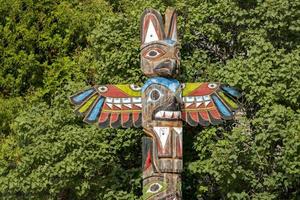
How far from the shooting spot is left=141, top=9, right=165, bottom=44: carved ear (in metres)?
8.41

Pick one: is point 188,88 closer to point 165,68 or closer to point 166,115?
point 165,68

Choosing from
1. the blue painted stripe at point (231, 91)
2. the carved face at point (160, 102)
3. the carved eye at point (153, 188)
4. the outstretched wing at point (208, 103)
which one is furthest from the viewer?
the blue painted stripe at point (231, 91)

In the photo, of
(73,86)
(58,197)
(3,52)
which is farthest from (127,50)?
(3,52)

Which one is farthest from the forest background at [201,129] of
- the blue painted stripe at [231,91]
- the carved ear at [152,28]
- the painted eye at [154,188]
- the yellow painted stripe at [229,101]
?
the carved ear at [152,28]

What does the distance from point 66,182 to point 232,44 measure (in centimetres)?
320

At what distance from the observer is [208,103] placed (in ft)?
27.8

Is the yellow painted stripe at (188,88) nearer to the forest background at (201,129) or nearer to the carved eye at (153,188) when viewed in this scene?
the forest background at (201,129)

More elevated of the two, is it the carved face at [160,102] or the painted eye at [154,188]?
the carved face at [160,102]

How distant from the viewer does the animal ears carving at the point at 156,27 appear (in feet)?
27.6

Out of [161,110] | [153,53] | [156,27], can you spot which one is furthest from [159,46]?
[161,110]

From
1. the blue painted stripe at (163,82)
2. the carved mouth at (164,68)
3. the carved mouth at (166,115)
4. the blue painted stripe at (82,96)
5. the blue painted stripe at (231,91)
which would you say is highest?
the carved mouth at (164,68)

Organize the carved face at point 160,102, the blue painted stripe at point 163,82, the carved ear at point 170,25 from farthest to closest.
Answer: the carved ear at point 170,25, the blue painted stripe at point 163,82, the carved face at point 160,102

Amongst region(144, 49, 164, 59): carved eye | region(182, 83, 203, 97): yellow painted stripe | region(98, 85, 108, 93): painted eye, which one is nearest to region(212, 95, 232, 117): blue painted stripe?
region(182, 83, 203, 97): yellow painted stripe

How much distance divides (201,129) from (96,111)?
5.78 ft
